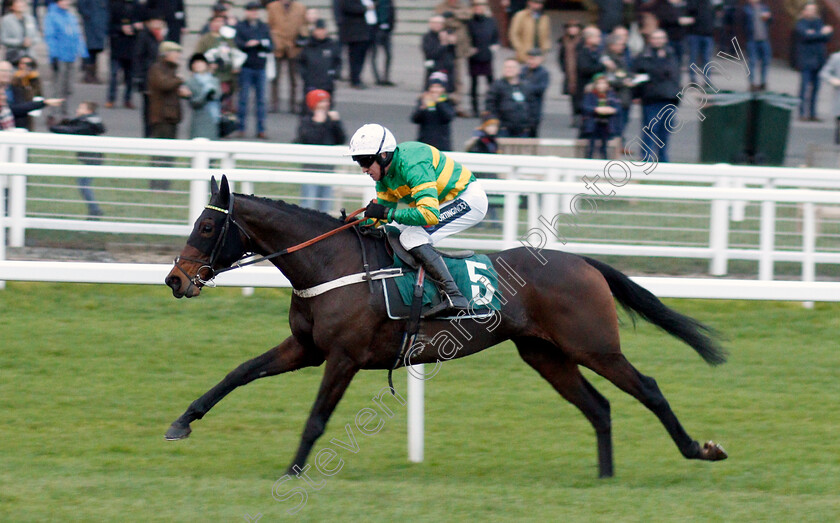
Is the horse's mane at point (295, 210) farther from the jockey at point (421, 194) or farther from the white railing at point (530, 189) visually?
the white railing at point (530, 189)

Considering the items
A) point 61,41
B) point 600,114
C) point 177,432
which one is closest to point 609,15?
point 600,114

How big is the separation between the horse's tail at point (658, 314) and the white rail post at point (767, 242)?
2320 mm

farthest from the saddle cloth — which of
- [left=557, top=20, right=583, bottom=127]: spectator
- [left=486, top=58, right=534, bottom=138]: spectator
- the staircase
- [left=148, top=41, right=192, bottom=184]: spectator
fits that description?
the staircase

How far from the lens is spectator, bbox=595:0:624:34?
13.9 m

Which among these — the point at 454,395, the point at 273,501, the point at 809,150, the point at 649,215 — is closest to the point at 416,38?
the point at 809,150

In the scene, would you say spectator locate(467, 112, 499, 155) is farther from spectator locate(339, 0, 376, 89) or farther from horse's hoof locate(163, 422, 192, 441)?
horse's hoof locate(163, 422, 192, 441)

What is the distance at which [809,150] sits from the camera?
11.5 m

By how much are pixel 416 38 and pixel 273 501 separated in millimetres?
13467

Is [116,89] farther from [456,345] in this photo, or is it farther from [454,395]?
[456,345]

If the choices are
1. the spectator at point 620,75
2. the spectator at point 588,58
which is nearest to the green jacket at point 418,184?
the spectator at point 620,75

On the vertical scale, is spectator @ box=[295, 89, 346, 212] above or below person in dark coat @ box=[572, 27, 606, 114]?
below

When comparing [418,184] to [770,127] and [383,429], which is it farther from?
[770,127]

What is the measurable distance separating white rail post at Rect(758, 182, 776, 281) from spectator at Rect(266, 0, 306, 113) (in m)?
6.92

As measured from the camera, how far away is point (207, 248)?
4836mm
